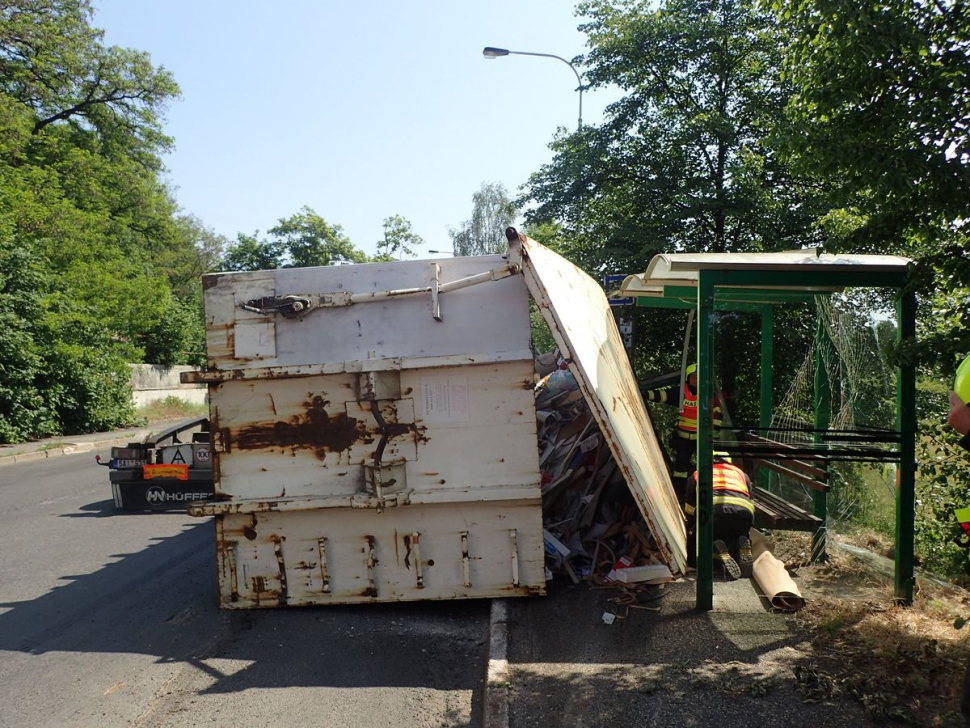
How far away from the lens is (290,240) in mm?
37438

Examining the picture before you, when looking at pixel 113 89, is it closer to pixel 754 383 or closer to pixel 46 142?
pixel 46 142

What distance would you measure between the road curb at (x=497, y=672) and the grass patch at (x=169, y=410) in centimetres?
2136

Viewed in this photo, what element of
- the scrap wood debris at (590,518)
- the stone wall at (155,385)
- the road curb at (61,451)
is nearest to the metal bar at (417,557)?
the scrap wood debris at (590,518)

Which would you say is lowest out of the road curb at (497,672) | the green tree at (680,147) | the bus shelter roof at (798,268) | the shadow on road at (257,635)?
the shadow on road at (257,635)

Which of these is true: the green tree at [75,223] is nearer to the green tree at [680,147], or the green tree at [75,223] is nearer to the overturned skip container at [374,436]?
the green tree at [680,147]

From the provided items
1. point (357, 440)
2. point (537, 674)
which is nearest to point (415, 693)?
point (537, 674)

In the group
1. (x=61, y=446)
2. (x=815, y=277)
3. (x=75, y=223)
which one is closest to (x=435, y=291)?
(x=815, y=277)

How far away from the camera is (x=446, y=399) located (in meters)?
4.88

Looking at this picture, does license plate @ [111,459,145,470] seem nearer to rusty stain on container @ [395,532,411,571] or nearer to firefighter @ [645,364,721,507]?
rusty stain on container @ [395,532,411,571]

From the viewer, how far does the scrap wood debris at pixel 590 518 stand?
514 centimetres

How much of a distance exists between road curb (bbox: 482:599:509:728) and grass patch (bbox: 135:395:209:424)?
21.4 meters

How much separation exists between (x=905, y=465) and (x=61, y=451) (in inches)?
641

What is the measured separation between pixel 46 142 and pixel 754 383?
94.8 feet

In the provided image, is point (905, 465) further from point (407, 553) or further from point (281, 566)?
point (281, 566)
